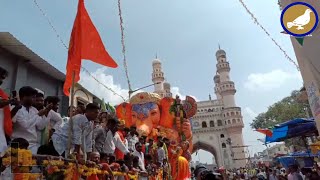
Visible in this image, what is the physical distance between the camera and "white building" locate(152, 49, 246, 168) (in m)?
49.0

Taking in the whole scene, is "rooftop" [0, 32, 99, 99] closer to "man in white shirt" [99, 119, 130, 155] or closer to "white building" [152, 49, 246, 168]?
"man in white shirt" [99, 119, 130, 155]

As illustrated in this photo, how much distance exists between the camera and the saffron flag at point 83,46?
4.20m

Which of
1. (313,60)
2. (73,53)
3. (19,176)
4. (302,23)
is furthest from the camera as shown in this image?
(313,60)

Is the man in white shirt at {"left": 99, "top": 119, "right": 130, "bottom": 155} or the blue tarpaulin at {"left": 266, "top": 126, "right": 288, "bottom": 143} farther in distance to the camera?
the blue tarpaulin at {"left": 266, "top": 126, "right": 288, "bottom": 143}

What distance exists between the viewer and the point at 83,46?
4.25 m

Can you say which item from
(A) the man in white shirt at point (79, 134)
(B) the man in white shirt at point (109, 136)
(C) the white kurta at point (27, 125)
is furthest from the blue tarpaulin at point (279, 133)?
(C) the white kurta at point (27, 125)

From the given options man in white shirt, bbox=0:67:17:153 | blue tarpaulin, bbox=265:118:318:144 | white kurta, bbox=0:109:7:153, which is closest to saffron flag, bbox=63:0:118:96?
man in white shirt, bbox=0:67:17:153

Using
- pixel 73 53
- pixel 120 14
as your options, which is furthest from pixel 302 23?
pixel 120 14

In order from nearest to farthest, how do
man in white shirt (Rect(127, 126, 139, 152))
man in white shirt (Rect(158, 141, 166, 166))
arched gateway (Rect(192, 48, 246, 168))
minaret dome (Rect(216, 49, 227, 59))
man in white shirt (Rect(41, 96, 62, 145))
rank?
1. man in white shirt (Rect(41, 96, 62, 145))
2. man in white shirt (Rect(127, 126, 139, 152))
3. man in white shirt (Rect(158, 141, 166, 166))
4. arched gateway (Rect(192, 48, 246, 168))
5. minaret dome (Rect(216, 49, 227, 59))

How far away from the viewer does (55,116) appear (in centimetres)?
516

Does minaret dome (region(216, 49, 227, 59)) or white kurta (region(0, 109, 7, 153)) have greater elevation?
minaret dome (region(216, 49, 227, 59))

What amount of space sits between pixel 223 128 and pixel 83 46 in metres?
50.4

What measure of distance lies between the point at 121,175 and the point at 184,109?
734 centimetres

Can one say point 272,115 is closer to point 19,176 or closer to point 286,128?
point 286,128
